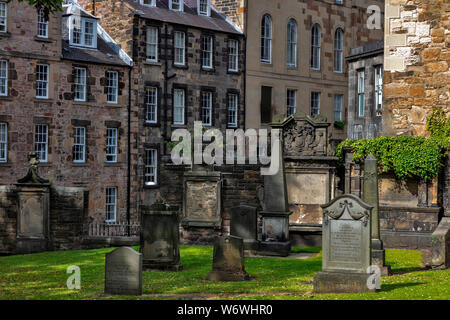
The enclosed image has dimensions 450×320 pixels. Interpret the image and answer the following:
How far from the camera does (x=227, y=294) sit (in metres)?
14.4

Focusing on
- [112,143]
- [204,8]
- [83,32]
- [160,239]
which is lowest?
[160,239]

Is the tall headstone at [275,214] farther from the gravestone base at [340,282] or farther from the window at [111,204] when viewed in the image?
Answer: the window at [111,204]

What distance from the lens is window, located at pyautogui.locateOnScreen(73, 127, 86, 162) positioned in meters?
39.6

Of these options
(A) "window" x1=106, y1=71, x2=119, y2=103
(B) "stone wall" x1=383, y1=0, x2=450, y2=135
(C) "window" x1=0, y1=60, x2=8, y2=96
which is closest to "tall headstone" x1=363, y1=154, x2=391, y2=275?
(B) "stone wall" x1=383, y1=0, x2=450, y2=135

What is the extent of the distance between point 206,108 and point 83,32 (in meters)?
8.76

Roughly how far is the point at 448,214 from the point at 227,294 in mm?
11238

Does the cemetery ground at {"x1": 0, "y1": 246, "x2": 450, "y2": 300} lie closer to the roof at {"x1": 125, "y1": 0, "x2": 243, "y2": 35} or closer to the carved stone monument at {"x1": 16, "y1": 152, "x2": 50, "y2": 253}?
the carved stone monument at {"x1": 16, "y1": 152, "x2": 50, "y2": 253}

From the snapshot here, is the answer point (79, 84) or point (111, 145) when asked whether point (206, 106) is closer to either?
point (111, 145)

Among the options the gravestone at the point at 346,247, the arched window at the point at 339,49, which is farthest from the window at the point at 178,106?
the gravestone at the point at 346,247

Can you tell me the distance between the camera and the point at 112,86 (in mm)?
41188

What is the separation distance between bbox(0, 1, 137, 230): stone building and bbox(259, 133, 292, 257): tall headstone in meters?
17.7

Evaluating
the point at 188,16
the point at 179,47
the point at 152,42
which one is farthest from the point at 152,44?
the point at 188,16

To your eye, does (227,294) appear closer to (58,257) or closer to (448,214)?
(58,257)

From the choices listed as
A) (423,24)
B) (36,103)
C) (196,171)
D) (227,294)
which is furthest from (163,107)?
(227,294)
